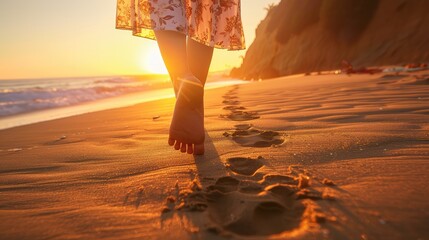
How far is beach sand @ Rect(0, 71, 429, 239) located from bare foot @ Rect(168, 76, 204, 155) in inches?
2.5

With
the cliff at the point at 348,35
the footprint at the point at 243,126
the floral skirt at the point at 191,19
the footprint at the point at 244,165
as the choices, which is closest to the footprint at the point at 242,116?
the footprint at the point at 243,126

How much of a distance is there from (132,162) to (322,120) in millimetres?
1128

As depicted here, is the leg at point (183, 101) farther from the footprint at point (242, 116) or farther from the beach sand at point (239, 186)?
the footprint at point (242, 116)

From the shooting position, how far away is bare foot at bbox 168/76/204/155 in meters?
1.28

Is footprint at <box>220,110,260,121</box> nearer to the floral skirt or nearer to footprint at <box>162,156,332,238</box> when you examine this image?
the floral skirt

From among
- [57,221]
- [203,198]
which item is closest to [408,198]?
[203,198]

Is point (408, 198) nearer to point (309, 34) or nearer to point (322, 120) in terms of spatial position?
point (322, 120)

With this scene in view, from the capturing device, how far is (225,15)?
1666 mm

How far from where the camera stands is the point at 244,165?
1146mm

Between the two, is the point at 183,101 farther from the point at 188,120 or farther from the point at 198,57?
the point at 198,57

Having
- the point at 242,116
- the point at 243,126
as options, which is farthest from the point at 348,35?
the point at 243,126

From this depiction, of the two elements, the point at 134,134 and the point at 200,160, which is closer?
the point at 200,160

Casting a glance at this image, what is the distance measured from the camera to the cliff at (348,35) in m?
9.22

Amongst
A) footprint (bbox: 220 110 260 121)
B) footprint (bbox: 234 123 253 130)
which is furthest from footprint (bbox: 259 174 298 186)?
footprint (bbox: 220 110 260 121)
